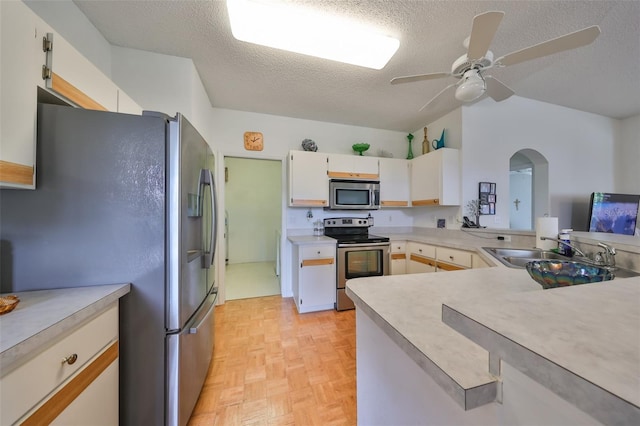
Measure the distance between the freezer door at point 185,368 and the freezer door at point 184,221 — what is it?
72 millimetres

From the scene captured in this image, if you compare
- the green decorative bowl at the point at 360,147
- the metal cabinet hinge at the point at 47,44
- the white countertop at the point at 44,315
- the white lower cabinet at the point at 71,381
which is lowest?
the white lower cabinet at the point at 71,381

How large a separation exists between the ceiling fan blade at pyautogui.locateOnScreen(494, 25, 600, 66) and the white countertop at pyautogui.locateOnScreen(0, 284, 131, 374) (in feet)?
7.94

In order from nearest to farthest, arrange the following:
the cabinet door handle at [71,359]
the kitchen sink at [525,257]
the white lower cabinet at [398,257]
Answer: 1. the cabinet door handle at [71,359]
2. the kitchen sink at [525,257]
3. the white lower cabinet at [398,257]

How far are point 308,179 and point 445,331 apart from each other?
2512 millimetres

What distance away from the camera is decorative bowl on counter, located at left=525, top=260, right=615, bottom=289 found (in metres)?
0.78

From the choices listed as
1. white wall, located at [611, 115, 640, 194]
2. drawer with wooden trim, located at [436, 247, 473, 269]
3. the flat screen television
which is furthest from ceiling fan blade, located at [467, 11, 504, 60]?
white wall, located at [611, 115, 640, 194]

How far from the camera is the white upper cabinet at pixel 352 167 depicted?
9.98ft

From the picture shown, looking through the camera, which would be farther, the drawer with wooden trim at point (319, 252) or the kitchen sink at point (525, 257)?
the drawer with wooden trim at point (319, 252)

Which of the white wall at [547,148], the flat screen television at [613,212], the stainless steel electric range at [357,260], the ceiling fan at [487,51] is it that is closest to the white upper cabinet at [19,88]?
the ceiling fan at [487,51]

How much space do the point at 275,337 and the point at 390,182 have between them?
98.2 inches

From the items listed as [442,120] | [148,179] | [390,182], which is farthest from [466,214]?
[148,179]

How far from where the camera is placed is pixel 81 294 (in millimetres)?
952

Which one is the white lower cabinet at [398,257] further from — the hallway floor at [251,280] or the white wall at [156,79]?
the white wall at [156,79]

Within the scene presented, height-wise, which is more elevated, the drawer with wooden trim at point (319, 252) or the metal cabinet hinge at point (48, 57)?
the metal cabinet hinge at point (48, 57)
